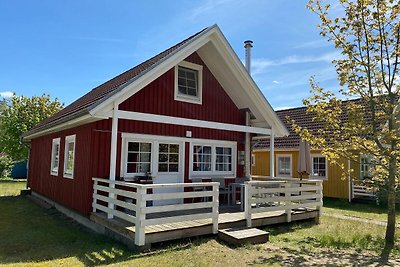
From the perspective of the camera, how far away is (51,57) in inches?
645

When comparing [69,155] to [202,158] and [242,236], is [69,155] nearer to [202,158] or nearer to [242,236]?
[202,158]

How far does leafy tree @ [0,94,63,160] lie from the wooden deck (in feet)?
69.2

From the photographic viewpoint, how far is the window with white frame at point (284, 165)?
60.8 feet

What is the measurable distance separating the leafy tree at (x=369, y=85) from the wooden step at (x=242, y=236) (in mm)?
2707

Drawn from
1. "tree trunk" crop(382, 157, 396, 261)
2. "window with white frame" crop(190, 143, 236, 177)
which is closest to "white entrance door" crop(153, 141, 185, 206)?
"window with white frame" crop(190, 143, 236, 177)

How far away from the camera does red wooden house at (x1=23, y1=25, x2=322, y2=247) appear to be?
8.43 meters

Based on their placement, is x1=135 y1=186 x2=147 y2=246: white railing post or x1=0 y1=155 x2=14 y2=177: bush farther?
x1=0 y1=155 x2=14 y2=177: bush

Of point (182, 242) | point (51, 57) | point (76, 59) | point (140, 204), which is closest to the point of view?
point (140, 204)

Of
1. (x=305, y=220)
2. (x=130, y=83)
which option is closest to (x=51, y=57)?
(x=130, y=83)

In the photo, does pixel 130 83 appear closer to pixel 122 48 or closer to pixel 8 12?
pixel 122 48

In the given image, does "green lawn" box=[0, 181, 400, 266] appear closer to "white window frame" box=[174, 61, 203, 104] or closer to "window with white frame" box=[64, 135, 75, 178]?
"window with white frame" box=[64, 135, 75, 178]

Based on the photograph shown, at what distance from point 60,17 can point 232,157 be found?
24.9 ft

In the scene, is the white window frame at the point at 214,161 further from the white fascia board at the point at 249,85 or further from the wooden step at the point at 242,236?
the wooden step at the point at 242,236

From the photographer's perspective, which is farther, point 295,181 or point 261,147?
point 261,147
